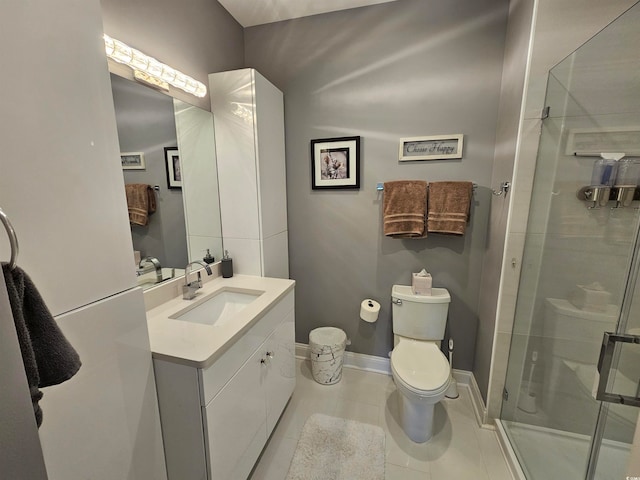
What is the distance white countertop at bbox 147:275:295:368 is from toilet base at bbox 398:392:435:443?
1041 millimetres

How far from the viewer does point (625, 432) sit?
106 centimetres

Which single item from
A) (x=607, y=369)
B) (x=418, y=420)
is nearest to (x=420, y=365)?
(x=418, y=420)

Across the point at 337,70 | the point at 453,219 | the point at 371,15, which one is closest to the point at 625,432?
the point at 453,219

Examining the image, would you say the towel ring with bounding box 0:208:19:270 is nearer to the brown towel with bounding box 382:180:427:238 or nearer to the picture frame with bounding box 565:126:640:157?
the brown towel with bounding box 382:180:427:238

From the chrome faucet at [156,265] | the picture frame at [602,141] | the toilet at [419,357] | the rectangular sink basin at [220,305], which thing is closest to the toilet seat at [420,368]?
the toilet at [419,357]

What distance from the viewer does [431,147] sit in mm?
1879

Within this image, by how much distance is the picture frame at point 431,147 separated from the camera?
1.83 meters

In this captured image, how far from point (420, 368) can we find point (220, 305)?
1.31 m

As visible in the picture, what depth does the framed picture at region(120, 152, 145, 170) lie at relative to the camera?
1271mm

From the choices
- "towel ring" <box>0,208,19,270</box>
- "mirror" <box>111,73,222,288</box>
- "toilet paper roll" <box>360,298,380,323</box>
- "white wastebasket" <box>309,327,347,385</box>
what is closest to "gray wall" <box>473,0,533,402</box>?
"toilet paper roll" <box>360,298,380,323</box>

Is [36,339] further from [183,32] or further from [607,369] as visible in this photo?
[183,32]

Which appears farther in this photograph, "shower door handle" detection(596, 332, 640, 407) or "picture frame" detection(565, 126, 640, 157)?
"picture frame" detection(565, 126, 640, 157)

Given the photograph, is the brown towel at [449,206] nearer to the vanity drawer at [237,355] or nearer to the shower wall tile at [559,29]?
the shower wall tile at [559,29]

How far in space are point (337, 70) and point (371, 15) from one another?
401 mm
